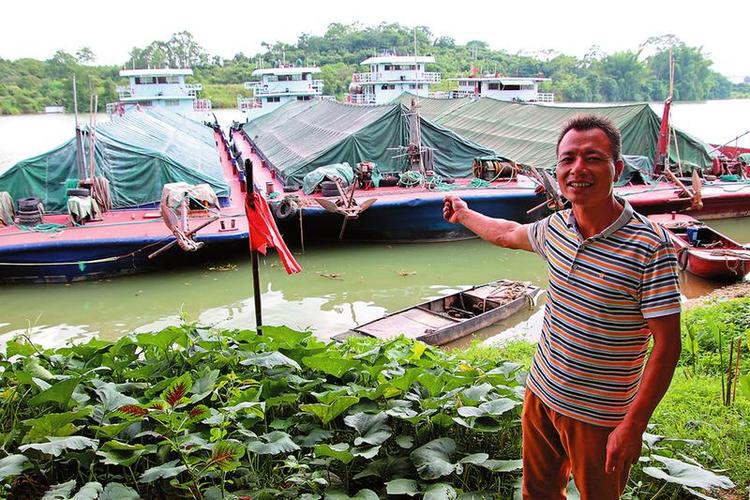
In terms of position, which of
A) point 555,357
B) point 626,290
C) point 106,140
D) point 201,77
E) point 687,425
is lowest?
point 687,425

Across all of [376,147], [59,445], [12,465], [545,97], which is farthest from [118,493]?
[545,97]

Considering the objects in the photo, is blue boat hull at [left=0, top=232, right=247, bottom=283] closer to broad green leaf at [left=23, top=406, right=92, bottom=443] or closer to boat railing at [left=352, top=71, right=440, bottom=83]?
broad green leaf at [left=23, top=406, right=92, bottom=443]

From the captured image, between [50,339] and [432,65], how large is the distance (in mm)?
51409

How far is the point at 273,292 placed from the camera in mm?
10328

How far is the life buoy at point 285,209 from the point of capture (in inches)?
464

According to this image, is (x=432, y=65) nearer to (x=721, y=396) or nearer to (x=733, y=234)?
(x=733, y=234)

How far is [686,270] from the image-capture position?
33.4 ft

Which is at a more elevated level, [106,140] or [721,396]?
[106,140]

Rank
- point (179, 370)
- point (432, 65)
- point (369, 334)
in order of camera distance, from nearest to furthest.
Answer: point (179, 370)
point (369, 334)
point (432, 65)

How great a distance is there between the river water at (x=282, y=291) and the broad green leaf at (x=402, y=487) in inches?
224

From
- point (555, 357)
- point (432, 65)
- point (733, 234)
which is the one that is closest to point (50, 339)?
point (555, 357)

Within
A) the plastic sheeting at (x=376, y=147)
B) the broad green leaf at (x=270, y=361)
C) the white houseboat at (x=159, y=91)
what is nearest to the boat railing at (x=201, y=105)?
the white houseboat at (x=159, y=91)

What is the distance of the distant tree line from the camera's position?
50500mm

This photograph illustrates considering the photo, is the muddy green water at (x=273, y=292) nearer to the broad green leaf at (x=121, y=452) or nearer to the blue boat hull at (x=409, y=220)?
the blue boat hull at (x=409, y=220)
